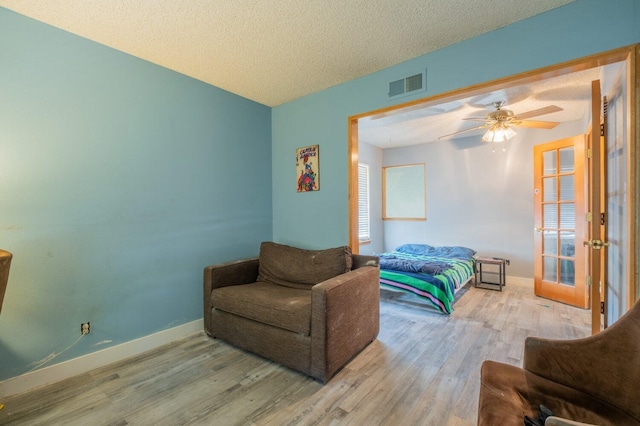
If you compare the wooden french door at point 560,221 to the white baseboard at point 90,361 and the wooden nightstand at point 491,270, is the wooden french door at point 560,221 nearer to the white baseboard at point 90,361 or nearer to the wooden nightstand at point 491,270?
the wooden nightstand at point 491,270

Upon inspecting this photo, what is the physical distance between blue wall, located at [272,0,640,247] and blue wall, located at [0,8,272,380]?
0.71 meters

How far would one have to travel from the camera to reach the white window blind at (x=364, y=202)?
5.41 m

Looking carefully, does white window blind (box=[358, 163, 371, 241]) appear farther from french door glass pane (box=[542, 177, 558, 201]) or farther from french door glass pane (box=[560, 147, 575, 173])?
french door glass pane (box=[560, 147, 575, 173])

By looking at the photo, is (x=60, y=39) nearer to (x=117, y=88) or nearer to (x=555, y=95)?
(x=117, y=88)

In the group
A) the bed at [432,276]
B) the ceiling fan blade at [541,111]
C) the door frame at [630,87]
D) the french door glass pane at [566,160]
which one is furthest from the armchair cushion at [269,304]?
the french door glass pane at [566,160]

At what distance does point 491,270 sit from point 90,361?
5.33 m

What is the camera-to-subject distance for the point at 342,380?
197 cm

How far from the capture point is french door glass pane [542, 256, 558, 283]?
3.68 metres

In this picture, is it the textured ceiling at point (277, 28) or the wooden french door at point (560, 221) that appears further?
the wooden french door at point (560, 221)

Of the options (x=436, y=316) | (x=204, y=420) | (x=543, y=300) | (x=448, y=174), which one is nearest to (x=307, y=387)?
(x=204, y=420)

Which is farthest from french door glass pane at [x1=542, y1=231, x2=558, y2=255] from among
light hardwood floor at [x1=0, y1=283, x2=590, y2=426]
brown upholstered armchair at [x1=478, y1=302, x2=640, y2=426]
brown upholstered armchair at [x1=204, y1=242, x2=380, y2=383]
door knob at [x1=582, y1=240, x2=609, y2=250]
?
brown upholstered armchair at [x1=478, y1=302, x2=640, y2=426]

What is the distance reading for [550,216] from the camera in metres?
3.79

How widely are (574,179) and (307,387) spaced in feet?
13.4

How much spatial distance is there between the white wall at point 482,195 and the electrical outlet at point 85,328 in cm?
512
